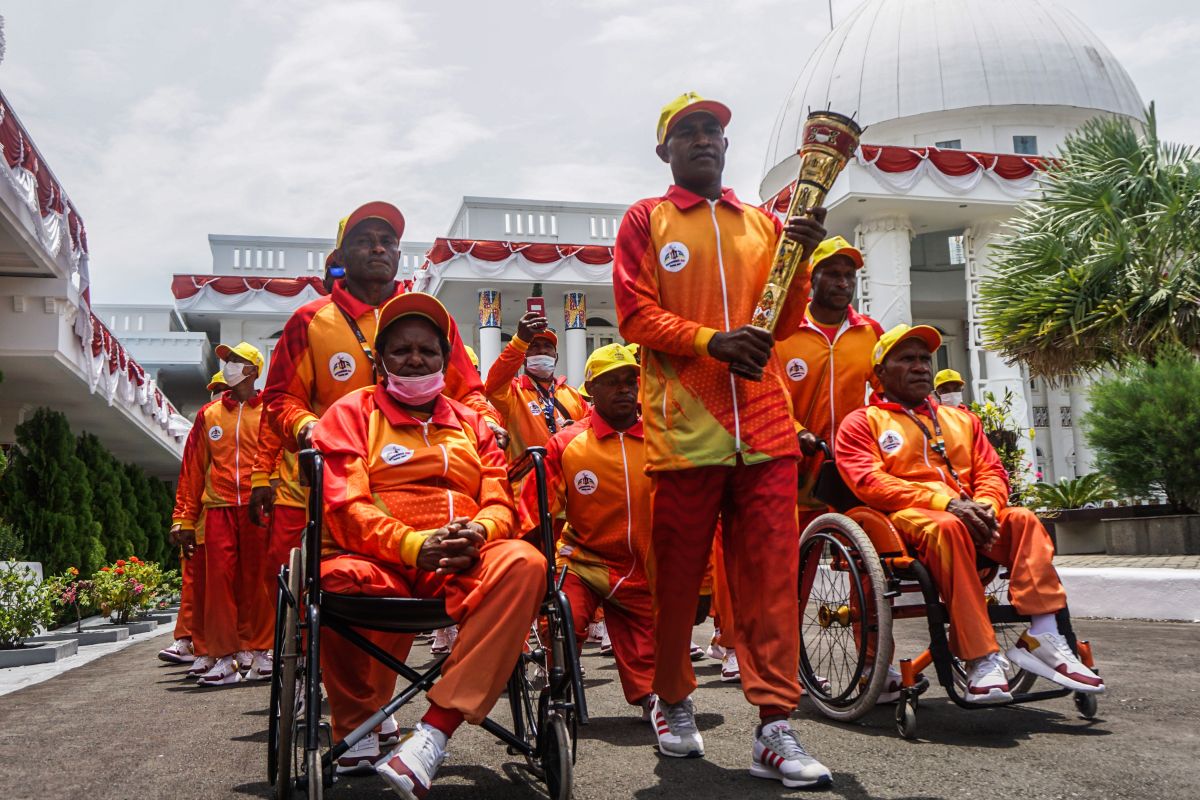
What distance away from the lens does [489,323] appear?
3031 centimetres

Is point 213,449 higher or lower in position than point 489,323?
lower

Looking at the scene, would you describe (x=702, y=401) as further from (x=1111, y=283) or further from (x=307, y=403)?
(x=1111, y=283)

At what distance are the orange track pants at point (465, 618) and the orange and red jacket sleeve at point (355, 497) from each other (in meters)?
0.08

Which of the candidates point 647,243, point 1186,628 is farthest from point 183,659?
point 1186,628

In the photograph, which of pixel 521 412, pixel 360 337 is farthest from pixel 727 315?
pixel 521 412

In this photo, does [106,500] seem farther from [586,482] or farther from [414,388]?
[414,388]

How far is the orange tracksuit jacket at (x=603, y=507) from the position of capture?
4.93 meters

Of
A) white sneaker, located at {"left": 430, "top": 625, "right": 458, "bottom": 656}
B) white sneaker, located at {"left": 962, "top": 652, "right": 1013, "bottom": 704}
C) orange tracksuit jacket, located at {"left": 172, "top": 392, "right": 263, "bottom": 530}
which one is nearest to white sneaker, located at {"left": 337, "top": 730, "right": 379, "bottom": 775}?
white sneaker, located at {"left": 962, "top": 652, "right": 1013, "bottom": 704}

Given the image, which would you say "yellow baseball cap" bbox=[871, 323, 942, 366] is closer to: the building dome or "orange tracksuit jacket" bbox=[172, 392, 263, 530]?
"orange tracksuit jacket" bbox=[172, 392, 263, 530]

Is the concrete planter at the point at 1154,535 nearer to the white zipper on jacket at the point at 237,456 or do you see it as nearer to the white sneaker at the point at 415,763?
the white zipper on jacket at the point at 237,456

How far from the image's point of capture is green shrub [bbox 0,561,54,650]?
8.66 meters

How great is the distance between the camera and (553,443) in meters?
5.38

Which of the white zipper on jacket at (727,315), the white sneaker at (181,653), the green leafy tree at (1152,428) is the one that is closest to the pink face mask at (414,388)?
the white zipper on jacket at (727,315)

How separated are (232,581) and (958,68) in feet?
100
